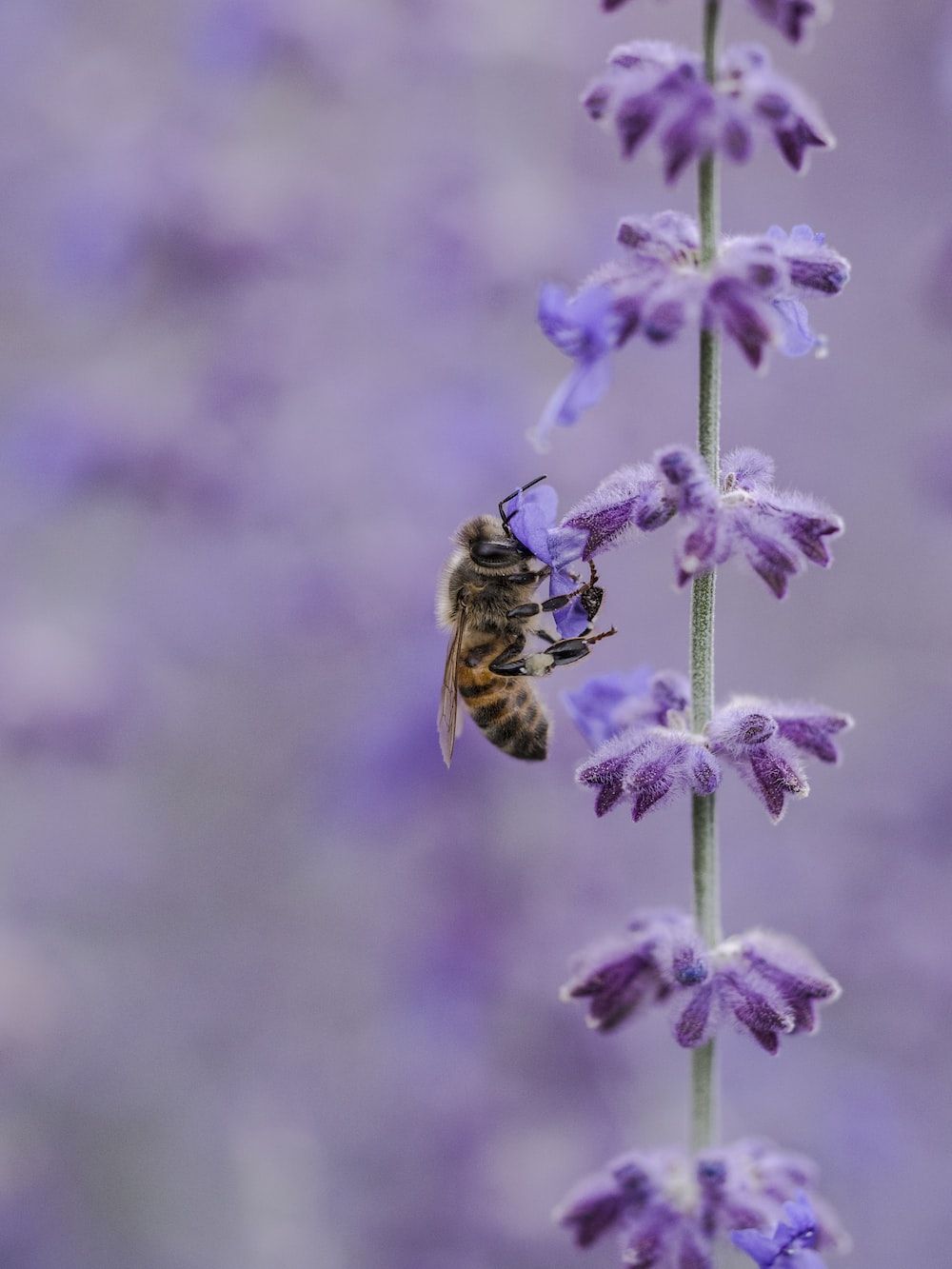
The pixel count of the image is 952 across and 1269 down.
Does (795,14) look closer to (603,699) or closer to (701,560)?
(701,560)

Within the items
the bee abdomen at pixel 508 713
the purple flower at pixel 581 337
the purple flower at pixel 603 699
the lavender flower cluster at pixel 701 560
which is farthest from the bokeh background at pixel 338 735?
the purple flower at pixel 581 337

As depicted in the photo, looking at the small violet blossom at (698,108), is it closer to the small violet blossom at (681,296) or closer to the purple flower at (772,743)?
the small violet blossom at (681,296)

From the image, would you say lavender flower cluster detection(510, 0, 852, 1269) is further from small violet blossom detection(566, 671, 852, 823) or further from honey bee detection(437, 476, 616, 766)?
honey bee detection(437, 476, 616, 766)

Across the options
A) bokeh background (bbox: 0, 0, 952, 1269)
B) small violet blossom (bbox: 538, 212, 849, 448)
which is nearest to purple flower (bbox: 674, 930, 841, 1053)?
small violet blossom (bbox: 538, 212, 849, 448)

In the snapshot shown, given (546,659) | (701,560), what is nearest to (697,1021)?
(701,560)

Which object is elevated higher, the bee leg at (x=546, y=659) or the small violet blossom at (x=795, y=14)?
the bee leg at (x=546, y=659)

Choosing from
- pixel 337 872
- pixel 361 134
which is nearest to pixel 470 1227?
pixel 337 872
